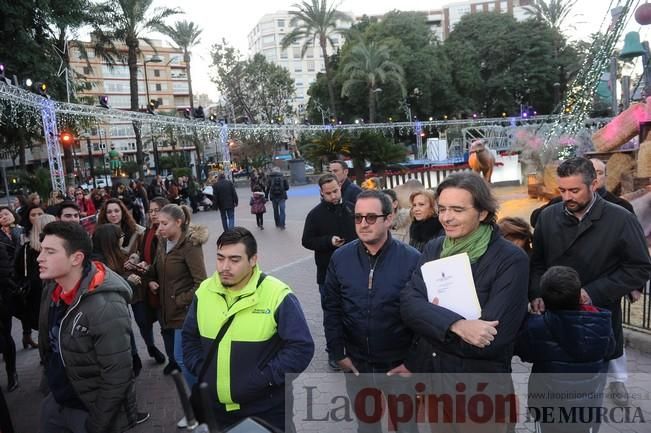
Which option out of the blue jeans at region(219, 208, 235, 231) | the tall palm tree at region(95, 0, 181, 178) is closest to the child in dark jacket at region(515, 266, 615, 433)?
the blue jeans at region(219, 208, 235, 231)

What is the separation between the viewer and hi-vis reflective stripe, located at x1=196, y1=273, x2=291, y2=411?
97.6 inches

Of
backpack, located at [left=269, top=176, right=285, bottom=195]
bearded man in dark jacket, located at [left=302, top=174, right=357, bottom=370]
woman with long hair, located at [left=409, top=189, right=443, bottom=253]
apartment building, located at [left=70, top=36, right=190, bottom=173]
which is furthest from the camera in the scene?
apartment building, located at [left=70, top=36, right=190, bottom=173]

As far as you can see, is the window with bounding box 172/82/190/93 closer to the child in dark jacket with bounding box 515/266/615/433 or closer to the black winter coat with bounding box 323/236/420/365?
A: the black winter coat with bounding box 323/236/420/365

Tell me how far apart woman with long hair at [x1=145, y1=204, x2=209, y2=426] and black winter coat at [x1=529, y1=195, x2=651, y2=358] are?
2753mm

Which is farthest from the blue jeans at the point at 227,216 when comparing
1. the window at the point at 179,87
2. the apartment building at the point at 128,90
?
the window at the point at 179,87

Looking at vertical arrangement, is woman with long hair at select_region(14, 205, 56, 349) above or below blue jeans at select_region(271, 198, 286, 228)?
above

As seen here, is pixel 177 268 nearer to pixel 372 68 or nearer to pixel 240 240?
pixel 240 240

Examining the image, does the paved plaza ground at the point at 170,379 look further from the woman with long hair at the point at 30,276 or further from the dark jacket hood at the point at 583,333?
the dark jacket hood at the point at 583,333

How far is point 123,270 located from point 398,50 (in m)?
40.0

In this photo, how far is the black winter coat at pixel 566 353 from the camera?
2469 mm

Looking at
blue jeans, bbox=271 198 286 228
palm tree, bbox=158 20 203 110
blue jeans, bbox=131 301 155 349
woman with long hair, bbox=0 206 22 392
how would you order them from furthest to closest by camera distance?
palm tree, bbox=158 20 203 110 < blue jeans, bbox=271 198 286 228 < blue jeans, bbox=131 301 155 349 < woman with long hair, bbox=0 206 22 392

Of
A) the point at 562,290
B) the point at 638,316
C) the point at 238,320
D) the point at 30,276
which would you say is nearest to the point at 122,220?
→ the point at 30,276

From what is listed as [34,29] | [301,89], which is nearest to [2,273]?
[34,29]

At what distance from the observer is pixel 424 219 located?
4.43 meters
